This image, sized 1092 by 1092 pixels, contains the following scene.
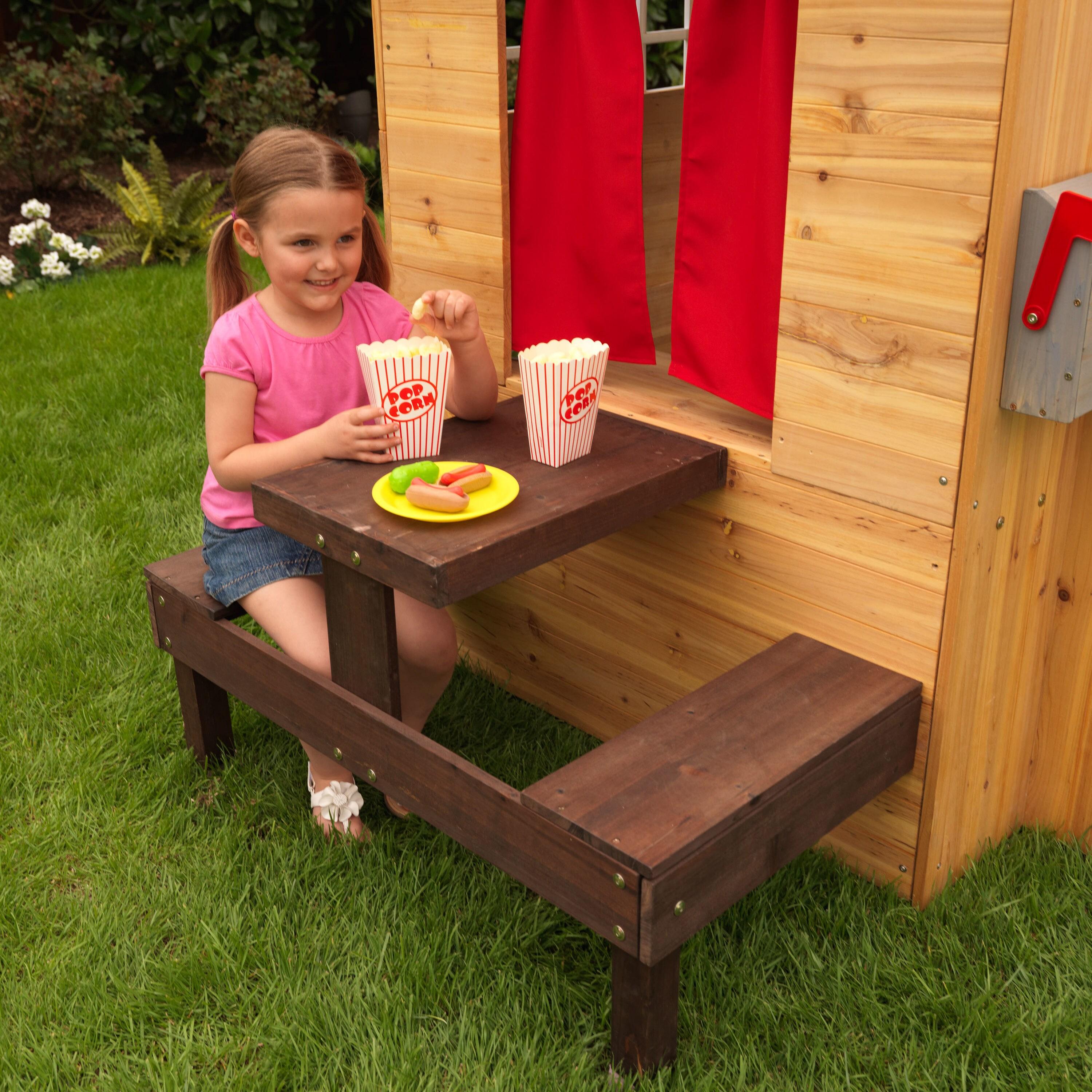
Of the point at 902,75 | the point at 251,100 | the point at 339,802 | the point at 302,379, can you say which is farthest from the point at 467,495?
the point at 251,100

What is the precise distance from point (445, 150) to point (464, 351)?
18.9 inches

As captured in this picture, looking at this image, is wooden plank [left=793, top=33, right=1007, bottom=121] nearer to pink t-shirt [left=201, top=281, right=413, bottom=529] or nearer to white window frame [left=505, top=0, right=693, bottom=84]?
white window frame [left=505, top=0, right=693, bottom=84]

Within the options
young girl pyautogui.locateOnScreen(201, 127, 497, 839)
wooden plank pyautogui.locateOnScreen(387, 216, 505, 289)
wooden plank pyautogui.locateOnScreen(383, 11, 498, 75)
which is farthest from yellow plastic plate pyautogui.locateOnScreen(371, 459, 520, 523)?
wooden plank pyautogui.locateOnScreen(383, 11, 498, 75)

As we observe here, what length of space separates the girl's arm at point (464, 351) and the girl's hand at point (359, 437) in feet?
0.67

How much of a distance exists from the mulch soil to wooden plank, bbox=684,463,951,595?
510 centimetres

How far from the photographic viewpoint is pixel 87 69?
22.5 ft

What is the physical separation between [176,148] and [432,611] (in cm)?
654

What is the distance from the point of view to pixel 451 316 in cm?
223

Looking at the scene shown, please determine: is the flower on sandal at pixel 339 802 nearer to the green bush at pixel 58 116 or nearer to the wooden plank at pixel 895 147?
the wooden plank at pixel 895 147

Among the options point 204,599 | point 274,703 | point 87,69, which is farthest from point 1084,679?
point 87,69

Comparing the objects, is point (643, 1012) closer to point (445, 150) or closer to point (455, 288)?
point (455, 288)

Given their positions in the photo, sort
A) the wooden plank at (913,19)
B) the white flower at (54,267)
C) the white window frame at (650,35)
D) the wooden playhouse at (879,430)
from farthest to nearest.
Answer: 1. the white flower at (54,267)
2. the white window frame at (650,35)
3. the wooden playhouse at (879,430)
4. the wooden plank at (913,19)

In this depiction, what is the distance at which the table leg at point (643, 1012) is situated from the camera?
1.74 meters

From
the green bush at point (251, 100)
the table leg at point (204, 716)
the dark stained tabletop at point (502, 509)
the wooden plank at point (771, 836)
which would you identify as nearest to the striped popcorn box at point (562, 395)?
the dark stained tabletop at point (502, 509)
